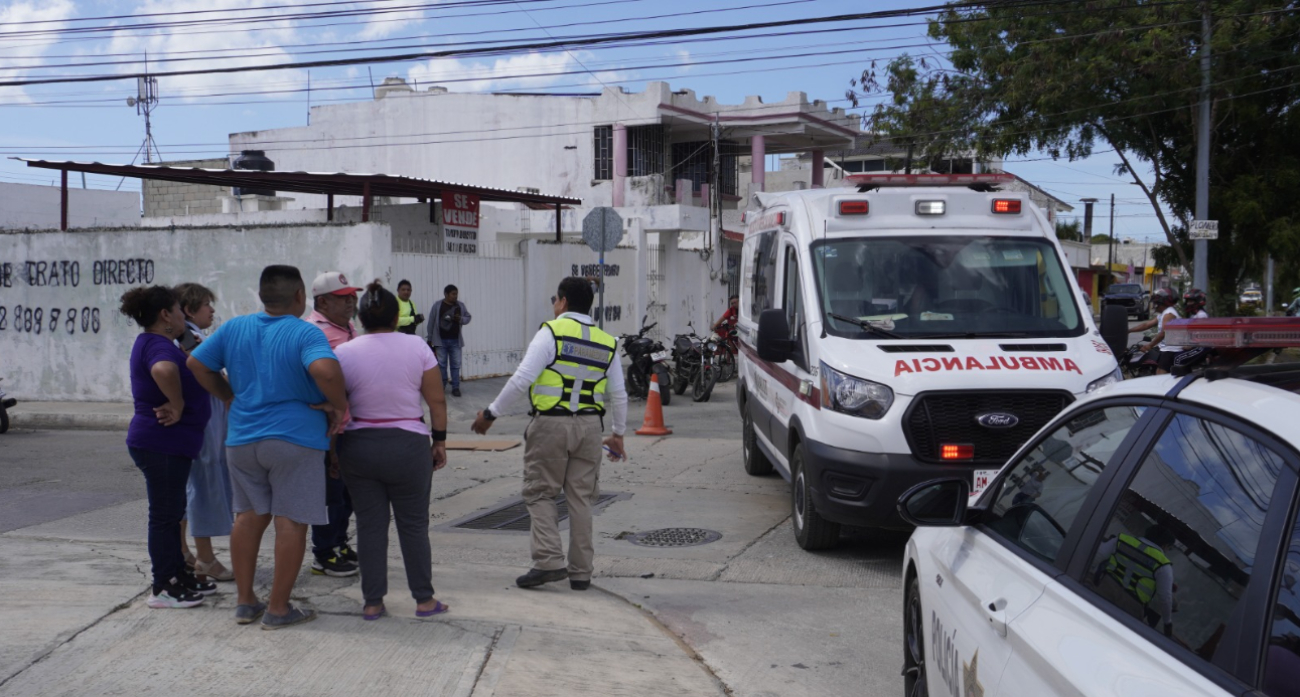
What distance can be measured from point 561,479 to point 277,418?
5.98 feet

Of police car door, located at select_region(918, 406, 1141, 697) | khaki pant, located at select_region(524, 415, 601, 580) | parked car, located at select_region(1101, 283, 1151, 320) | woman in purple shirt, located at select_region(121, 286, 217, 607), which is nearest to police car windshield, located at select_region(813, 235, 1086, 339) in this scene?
khaki pant, located at select_region(524, 415, 601, 580)

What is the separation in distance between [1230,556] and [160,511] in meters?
4.87

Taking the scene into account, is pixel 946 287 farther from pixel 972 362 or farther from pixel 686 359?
pixel 686 359

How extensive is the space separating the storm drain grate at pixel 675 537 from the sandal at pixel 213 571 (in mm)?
2911

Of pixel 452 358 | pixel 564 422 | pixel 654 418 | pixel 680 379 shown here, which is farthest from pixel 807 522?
pixel 680 379

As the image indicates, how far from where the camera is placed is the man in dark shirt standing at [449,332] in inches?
655

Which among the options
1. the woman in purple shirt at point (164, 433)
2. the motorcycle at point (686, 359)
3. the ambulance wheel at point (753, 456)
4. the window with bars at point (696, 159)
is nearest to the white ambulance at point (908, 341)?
the ambulance wheel at point (753, 456)

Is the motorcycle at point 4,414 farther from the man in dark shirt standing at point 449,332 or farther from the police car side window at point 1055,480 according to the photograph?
the police car side window at point 1055,480


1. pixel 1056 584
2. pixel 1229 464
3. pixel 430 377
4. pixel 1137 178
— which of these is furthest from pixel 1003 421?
pixel 1137 178

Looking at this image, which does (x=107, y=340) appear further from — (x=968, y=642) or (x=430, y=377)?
(x=968, y=642)

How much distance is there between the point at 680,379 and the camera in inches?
712

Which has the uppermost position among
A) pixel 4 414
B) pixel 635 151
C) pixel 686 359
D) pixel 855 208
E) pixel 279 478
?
pixel 635 151

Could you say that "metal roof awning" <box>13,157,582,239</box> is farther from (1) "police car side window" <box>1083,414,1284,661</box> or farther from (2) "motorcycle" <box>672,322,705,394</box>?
(1) "police car side window" <box>1083,414,1284,661</box>

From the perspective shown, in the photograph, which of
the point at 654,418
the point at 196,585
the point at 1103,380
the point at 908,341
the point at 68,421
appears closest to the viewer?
the point at 196,585
